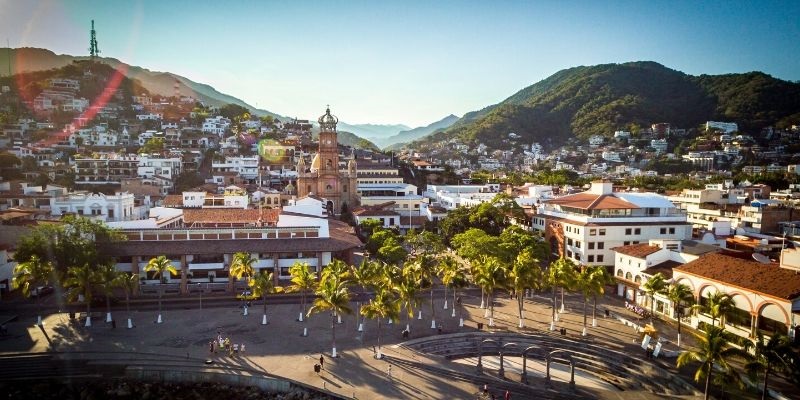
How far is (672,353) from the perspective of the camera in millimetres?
30297

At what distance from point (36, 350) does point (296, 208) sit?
1301 inches

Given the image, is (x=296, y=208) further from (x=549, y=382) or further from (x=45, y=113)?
(x=45, y=113)

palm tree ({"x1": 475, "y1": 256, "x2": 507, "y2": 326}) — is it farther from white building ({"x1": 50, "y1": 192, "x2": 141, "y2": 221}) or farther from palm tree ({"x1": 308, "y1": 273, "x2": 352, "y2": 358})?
white building ({"x1": 50, "y1": 192, "x2": 141, "y2": 221})

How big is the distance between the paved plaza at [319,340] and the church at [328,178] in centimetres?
4325

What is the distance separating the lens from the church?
8200 cm

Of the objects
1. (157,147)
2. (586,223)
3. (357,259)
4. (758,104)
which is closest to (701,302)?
(586,223)

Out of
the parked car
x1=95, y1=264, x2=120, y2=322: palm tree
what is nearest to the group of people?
x1=95, y1=264, x2=120, y2=322: palm tree

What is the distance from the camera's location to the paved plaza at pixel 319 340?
2656cm

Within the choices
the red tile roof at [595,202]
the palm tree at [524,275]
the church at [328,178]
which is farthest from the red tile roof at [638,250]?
the church at [328,178]

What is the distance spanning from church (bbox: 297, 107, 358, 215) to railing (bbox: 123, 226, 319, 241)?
3481 centimetres

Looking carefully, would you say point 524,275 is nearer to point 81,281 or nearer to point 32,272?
point 81,281

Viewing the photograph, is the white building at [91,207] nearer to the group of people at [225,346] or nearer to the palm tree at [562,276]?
the group of people at [225,346]

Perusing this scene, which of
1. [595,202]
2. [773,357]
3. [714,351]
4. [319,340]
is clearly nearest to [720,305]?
[773,357]

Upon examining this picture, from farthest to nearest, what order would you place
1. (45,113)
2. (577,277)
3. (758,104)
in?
(758,104) < (45,113) < (577,277)
